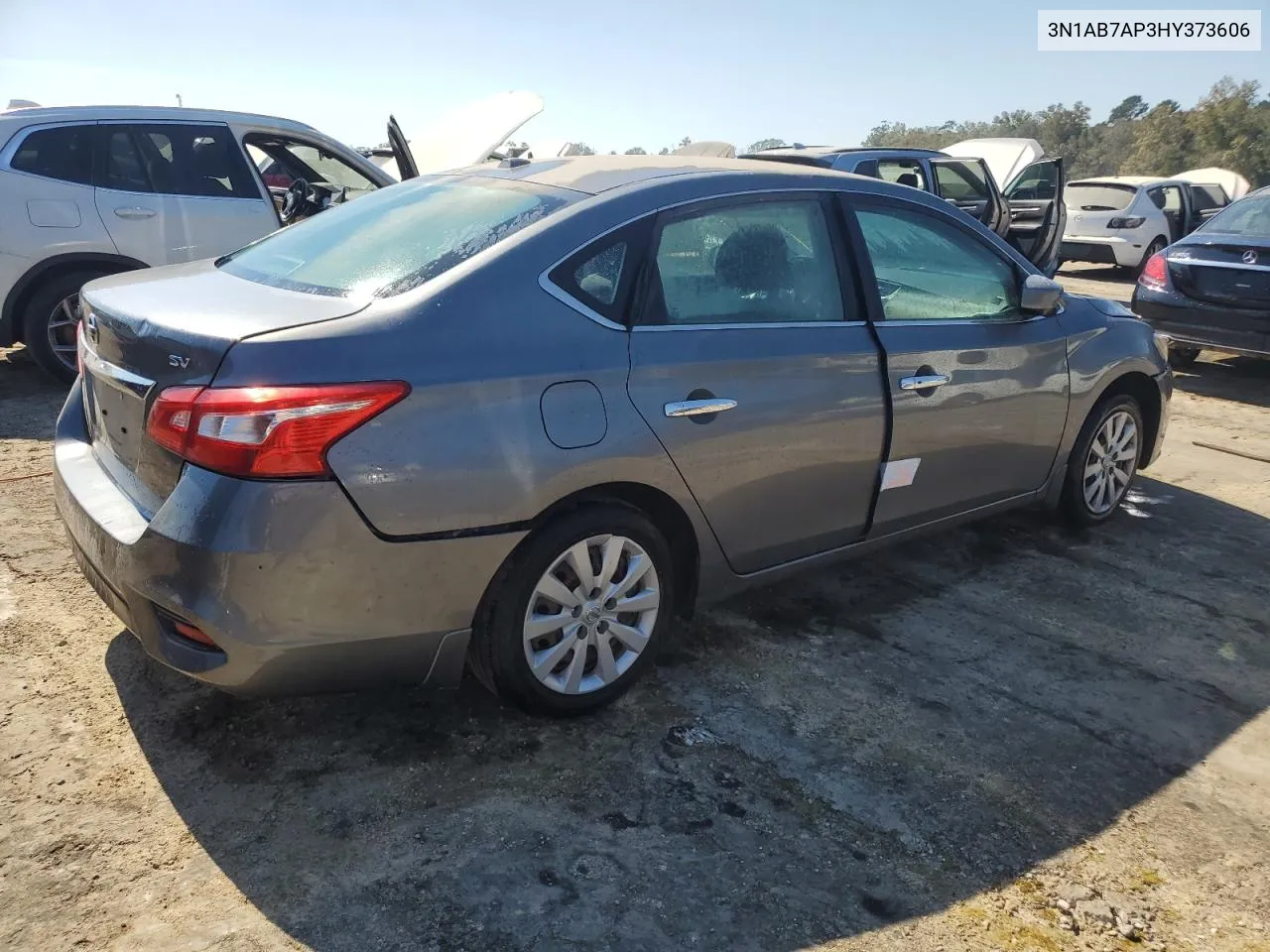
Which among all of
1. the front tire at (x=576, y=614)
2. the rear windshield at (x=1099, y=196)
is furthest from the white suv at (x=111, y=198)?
the rear windshield at (x=1099, y=196)

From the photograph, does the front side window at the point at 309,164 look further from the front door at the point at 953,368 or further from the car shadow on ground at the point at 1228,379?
the car shadow on ground at the point at 1228,379

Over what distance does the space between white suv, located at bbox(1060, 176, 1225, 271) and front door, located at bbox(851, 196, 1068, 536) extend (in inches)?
477

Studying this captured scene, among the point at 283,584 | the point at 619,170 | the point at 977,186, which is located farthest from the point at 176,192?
the point at 977,186

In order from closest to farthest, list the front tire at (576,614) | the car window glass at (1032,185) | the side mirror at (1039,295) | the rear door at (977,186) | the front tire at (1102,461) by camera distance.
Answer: the front tire at (576,614) → the side mirror at (1039,295) → the front tire at (1102,461) → the rear door at (977,186) → the car window glass at (1032,185)

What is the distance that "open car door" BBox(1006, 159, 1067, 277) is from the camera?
9.95 m

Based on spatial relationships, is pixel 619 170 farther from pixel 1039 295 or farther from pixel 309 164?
pixel 309 164

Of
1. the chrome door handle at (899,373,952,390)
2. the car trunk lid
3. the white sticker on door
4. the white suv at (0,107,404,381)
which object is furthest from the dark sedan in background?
the car trunk lid

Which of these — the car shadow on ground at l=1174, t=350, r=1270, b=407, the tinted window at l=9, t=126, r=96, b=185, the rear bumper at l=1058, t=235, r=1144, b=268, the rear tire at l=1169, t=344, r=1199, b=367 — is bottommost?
the car shadow on ground at l=1174, t=350, r=1270, b=407

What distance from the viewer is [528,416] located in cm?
266

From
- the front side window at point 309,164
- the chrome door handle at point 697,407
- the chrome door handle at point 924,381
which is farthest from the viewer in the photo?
the front side window at point 309,164

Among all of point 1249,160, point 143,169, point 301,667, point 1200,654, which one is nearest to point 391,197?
point 301,667

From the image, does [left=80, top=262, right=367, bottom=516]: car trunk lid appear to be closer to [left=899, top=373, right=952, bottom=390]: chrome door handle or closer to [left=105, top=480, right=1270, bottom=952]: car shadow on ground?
[left=105, top=480, right=1270, bottom=952]: car shadow on ground

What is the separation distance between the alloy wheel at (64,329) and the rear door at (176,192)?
469 millimetres

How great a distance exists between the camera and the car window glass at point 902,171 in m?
8.88
